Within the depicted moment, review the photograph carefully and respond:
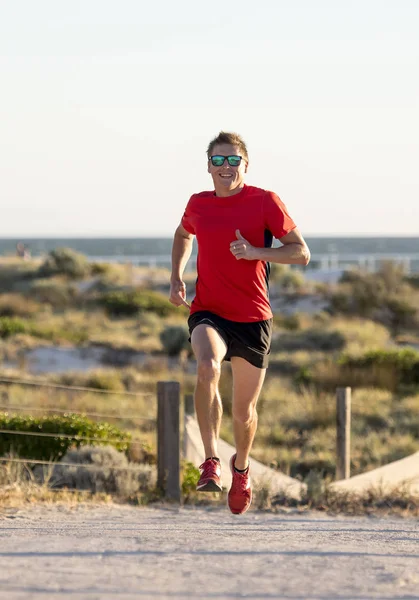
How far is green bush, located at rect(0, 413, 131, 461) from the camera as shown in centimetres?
1127

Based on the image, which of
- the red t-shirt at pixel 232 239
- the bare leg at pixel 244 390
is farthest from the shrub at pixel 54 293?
the red t-shirt at pixel 232 239

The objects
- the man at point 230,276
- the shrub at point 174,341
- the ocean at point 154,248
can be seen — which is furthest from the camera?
the ocean at point 154,248

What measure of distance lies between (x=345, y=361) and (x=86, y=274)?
73.0 feet

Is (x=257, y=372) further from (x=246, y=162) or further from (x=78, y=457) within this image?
(x=78, y=457)

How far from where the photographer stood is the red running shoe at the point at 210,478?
6465mm

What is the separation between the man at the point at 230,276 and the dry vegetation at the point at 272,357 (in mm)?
2925

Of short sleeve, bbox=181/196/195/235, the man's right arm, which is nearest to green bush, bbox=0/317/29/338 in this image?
the man's right arm

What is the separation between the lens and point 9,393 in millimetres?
18250

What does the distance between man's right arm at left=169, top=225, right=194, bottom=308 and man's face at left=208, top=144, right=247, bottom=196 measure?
1.68 feet

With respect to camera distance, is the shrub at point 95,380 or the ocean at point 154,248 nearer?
the shrub at point 95,380

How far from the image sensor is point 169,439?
9.81 m

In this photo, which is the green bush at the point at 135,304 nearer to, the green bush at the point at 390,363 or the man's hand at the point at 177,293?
the green bush at the point at 390,363

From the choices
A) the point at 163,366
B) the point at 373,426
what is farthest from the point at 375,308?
the point at 373,426

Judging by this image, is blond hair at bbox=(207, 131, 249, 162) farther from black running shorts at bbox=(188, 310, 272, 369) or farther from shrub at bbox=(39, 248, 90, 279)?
shrub at bbox=(39, 248, 90, 279)
